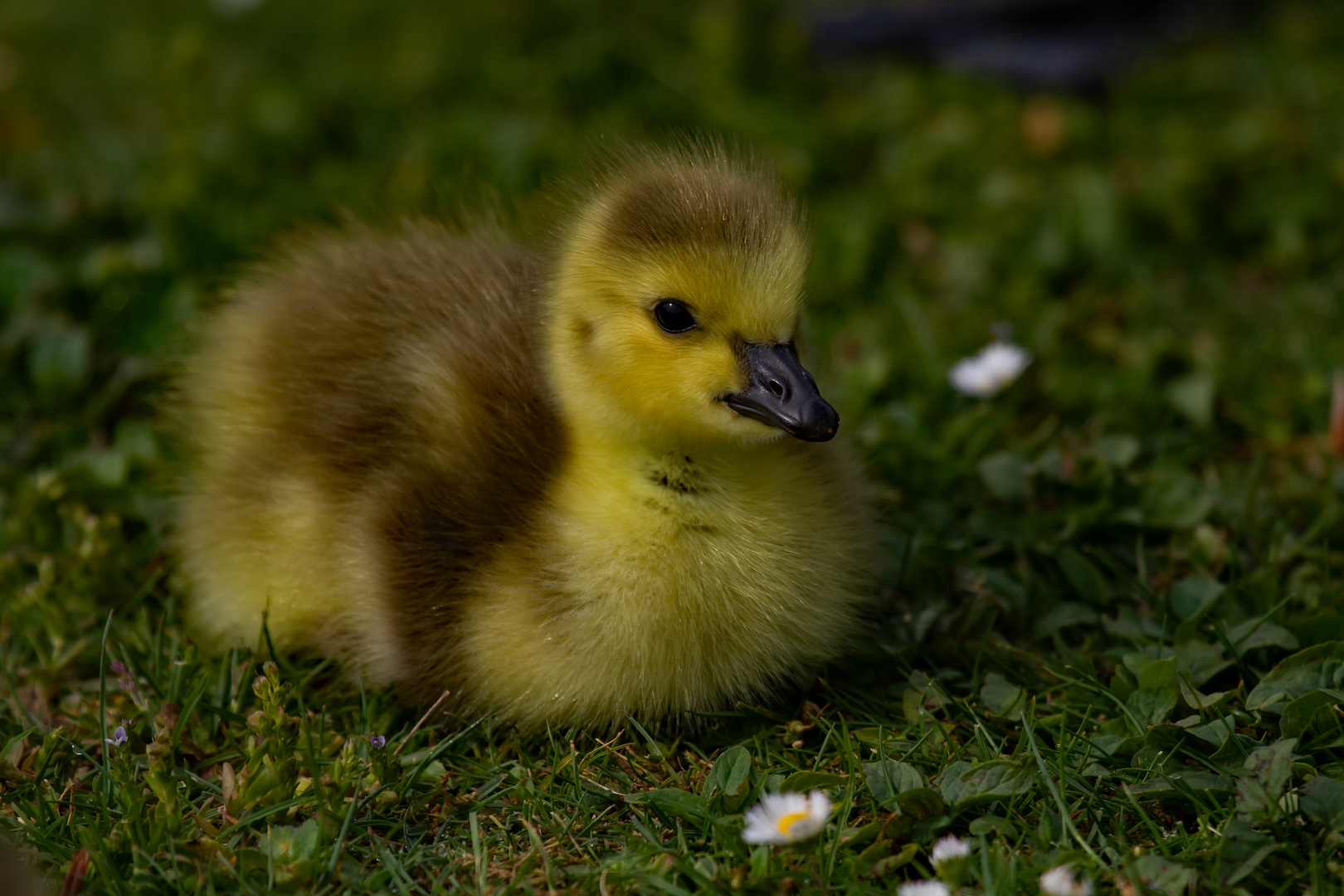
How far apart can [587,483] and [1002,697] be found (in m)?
0.78

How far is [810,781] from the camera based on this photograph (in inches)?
80.8

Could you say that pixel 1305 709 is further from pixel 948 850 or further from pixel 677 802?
pixel 677 802

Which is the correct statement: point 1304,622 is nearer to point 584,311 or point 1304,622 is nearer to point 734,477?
point 734,477

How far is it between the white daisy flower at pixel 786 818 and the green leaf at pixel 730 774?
0.08 metres

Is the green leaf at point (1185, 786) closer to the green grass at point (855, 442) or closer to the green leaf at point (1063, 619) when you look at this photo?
the green grass at point (855, 442)

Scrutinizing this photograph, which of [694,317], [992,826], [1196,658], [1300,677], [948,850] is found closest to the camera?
[948,850]

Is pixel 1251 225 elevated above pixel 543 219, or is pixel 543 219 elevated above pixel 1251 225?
pixel 543 219

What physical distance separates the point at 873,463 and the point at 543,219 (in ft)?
3.16

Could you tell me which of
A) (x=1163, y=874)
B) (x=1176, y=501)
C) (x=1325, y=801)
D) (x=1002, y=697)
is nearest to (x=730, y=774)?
(x=1002, y=697)

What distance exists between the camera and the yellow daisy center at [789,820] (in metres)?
1.90

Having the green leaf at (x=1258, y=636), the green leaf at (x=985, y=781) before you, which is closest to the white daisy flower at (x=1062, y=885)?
the green leaf at (x=985, y=781)

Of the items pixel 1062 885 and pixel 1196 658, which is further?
pixel 1196 658

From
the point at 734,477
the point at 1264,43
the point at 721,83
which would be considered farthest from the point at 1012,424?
the point at 1264,43

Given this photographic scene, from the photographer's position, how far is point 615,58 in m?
4.85
